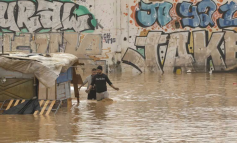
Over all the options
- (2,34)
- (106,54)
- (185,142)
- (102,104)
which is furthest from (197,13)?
(185,142)

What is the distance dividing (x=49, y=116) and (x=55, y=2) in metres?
27.8

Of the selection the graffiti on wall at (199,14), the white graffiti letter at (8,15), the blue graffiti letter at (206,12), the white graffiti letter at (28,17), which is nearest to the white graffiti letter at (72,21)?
the white graffiti letter at (28,17)

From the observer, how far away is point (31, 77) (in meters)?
15.8

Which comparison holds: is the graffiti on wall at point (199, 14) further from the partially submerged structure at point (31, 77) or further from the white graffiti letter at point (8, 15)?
the partially submerged structure at point (31, 77)

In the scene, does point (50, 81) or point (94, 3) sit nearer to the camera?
point (50, 81)

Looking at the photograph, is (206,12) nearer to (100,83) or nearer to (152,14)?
(152,14)

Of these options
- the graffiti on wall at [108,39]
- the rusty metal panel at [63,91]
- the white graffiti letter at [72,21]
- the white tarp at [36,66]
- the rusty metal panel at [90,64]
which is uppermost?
the white graffiti letter at [72,21]

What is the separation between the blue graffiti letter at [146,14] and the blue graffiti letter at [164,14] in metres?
0.35

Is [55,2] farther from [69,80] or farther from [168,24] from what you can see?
[69,80]

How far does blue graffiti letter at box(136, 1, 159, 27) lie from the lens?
41281 millimetres

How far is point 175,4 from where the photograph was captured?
135 ft

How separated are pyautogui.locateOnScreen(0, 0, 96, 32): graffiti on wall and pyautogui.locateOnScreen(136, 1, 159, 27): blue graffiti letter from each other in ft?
10.9

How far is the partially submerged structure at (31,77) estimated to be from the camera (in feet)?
50.0

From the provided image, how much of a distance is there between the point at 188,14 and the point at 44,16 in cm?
1026
